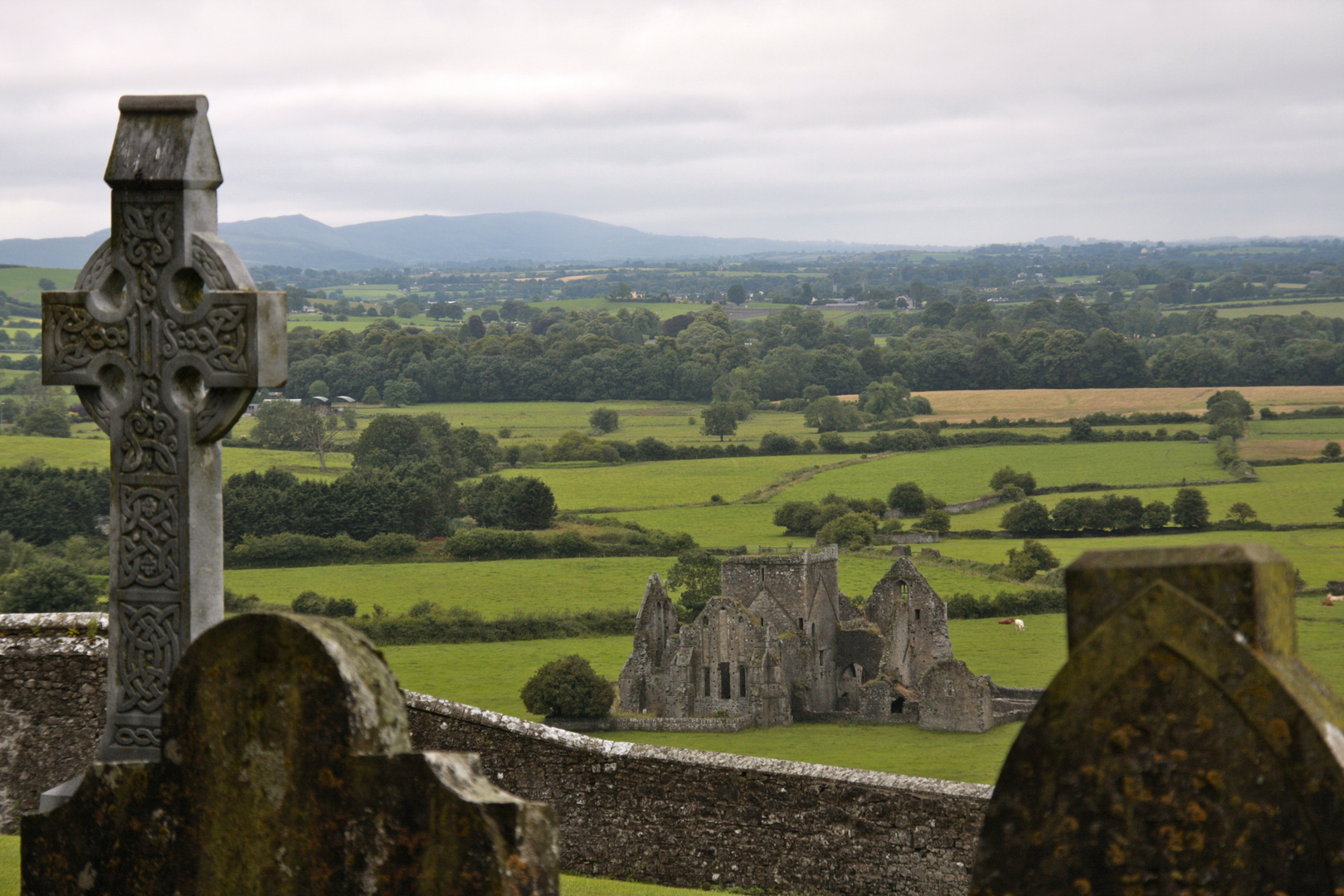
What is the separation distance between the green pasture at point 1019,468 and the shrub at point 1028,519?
27.5 feet

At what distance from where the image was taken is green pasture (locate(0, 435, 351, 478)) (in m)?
77.3

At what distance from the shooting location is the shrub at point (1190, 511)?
6334 centimetres

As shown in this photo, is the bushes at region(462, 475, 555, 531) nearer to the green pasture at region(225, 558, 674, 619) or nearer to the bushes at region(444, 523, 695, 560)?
the bushes at region(444, 523, 695, 560)

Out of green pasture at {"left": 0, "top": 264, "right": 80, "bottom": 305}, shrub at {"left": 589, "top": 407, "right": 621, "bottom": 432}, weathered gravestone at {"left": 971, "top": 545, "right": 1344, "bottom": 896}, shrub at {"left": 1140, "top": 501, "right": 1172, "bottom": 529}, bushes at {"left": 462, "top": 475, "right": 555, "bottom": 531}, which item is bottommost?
bushes at {"left": 462, "top": 475, "right": 555, "bottom": 531}

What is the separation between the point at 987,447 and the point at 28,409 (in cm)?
6906

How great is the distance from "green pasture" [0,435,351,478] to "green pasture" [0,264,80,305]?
252 ft

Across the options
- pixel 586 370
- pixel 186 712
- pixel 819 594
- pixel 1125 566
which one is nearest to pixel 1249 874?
pixel 1125 566

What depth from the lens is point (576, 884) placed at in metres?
9.80

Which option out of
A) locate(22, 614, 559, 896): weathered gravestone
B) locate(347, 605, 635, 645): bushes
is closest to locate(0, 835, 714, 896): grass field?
locate(22, 614, 559, 896): weathered gravestone

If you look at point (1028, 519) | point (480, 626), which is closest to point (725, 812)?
point (480, 626)

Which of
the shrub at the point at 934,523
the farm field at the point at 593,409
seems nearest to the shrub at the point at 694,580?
the shrub at the point at 934,523

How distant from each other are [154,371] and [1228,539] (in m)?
56.3

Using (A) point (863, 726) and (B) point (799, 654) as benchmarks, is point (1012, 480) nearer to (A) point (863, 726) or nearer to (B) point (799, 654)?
(B) point (799, 654)

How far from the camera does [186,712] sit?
13.9 ft
